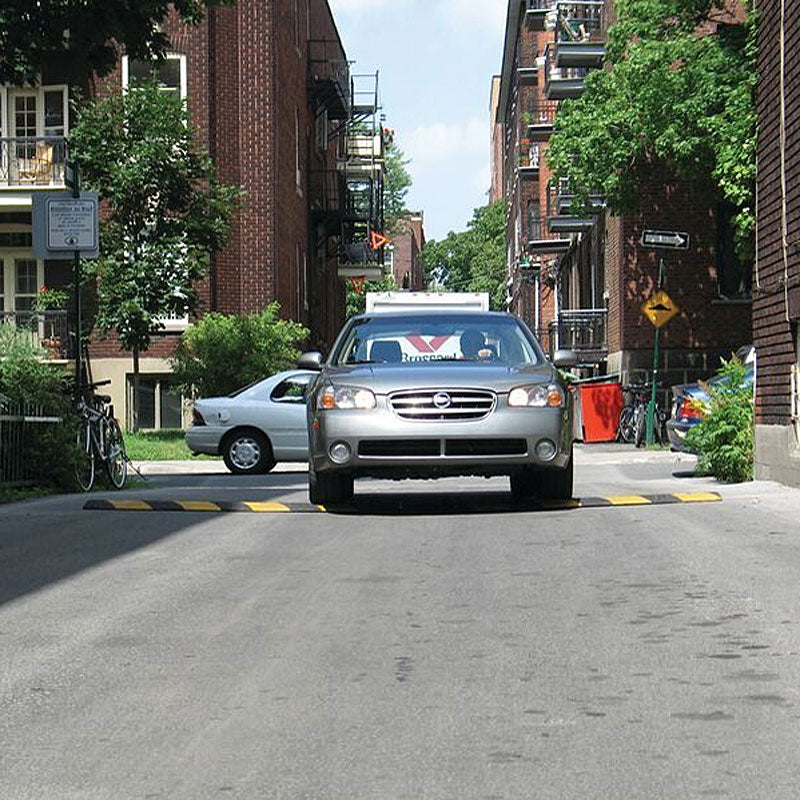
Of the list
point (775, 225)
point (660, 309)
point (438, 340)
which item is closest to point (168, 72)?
point (660, 309)

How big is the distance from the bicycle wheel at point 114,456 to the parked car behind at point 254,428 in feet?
15.4

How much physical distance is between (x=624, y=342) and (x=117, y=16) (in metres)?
18.4

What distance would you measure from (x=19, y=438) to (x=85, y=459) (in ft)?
3.08

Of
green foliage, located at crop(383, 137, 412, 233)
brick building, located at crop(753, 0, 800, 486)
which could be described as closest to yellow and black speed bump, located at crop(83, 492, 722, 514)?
brick building, located at crop(753, 0, 800, 486)

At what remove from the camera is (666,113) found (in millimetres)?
28156

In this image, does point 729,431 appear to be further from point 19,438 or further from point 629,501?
point 19,438

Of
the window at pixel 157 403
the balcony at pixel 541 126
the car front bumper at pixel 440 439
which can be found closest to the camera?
the car front bumper at pixel 440 439

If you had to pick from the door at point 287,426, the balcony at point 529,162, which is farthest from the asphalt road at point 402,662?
the balcony at point 529,162

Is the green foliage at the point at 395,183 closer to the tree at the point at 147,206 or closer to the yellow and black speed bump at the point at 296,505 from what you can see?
the tree at the point at 147,206

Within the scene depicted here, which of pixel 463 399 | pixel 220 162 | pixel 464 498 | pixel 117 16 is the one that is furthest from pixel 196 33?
pixel 463 399

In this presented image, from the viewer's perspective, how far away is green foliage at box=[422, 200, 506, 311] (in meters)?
99.8

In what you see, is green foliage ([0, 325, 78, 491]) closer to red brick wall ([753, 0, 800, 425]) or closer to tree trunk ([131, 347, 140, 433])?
red brick wall ([753, 0, 800, 425])

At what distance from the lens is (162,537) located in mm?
10578

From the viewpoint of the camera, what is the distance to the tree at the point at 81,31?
15609mm
